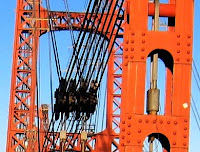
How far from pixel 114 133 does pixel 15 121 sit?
5841 millimetres

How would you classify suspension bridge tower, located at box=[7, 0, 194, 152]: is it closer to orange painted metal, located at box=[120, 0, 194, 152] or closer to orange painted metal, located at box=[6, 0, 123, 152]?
orange painted metal, located at box=[120, 0, 194, 152]

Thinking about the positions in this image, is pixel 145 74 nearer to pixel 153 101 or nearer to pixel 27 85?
pixel 153 101

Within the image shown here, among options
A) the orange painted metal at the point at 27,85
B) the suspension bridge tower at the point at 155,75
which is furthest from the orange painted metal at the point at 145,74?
the orange painted metal at the point at 27,85

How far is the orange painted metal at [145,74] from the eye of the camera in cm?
1439

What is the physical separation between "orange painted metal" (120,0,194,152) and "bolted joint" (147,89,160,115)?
19 centimetres

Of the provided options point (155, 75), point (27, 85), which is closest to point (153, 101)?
point (155, 75)

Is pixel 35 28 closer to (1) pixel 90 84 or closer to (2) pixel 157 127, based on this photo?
(1) pixel 90 84

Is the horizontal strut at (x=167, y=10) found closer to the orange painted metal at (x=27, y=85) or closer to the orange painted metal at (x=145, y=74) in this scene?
the orange painted metal at (x=145, y=74)

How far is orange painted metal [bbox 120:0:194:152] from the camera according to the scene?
567 inches

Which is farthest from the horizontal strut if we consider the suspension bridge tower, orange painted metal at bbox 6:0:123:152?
orange painted metal at bbox 6:0:123:152

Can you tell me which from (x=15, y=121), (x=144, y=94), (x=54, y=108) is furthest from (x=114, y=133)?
(x=144, y=94)

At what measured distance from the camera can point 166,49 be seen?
47.5 feet

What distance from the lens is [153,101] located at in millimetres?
14695

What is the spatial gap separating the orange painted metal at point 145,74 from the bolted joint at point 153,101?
19 cm
